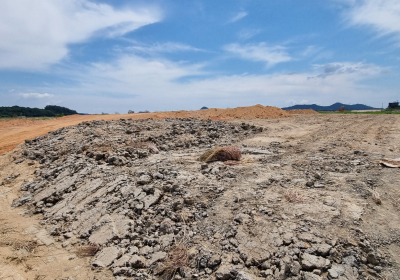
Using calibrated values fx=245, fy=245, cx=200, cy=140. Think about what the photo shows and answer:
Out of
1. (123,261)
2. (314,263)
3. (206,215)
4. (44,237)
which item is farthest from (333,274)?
(44,237)

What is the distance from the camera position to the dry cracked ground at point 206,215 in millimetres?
3234

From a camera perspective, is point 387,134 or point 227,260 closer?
point 227,260

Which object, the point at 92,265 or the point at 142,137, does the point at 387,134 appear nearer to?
the point at 142,137

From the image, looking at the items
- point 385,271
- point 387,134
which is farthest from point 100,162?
point 387,134

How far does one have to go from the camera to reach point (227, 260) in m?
3.37

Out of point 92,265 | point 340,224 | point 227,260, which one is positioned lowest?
point 92,265

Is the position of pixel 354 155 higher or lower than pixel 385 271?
higher

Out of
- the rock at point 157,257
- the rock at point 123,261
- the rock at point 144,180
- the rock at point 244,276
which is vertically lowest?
the rock at point 123,261

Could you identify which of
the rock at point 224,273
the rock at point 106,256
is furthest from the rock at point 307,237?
the rock at point 106,256

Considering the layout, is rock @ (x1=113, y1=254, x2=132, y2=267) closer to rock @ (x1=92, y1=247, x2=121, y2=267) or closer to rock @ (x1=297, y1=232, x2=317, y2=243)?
rock @ (x1=92, y1=247, x2=121, y2=267)

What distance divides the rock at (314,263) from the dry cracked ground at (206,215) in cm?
1

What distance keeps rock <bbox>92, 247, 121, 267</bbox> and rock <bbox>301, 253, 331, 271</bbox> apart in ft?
9.17

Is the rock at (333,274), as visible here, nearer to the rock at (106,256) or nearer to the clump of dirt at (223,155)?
the rock at (106,256)

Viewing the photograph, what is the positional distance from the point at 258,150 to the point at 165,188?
11.2 ft
